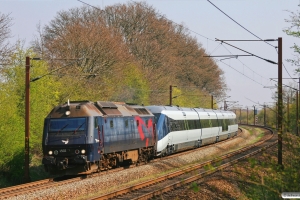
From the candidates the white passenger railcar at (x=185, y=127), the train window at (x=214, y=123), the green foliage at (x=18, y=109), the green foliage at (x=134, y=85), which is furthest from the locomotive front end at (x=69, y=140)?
the green foliage at (x=134, y=85)

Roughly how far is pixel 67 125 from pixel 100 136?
1.43m

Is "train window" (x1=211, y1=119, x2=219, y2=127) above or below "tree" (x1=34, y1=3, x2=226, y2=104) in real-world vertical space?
below

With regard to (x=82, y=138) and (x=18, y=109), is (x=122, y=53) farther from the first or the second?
(x=82, y=138)

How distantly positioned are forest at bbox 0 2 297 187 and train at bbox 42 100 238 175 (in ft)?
9.56

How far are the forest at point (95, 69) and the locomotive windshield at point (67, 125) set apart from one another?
9.89 ft

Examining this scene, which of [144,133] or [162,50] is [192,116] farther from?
[162,50]

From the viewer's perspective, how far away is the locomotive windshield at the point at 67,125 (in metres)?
21.6

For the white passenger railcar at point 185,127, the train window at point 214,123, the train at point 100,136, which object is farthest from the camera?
the train window at point 214,123

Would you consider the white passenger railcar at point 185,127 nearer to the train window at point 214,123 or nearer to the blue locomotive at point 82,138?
the train window at point 214,123

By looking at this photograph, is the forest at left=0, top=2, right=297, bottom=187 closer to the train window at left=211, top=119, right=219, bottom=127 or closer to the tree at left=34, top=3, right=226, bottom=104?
the tree at left=34, top=3, right=226, bottom=104

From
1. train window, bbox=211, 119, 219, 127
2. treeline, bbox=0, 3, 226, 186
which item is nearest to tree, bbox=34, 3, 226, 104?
treeline, bbox=0, 3, 226, 186

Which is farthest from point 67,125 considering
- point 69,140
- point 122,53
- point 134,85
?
point 134,85

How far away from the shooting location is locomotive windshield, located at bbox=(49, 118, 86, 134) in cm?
2156

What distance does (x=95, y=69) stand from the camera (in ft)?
158
